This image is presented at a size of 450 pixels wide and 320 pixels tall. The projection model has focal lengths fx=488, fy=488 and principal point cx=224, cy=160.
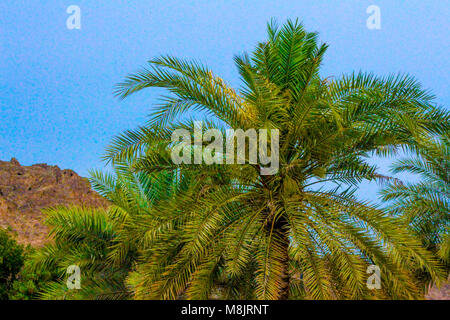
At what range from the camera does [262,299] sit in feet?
28.8

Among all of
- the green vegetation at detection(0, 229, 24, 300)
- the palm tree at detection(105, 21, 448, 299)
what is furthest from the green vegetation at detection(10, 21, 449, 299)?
the green vegetation at detection(0, 229, 24, 300)

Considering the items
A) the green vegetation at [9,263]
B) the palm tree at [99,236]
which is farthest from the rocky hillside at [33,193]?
the palm tree at [99,236]

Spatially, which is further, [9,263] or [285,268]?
[9,263]

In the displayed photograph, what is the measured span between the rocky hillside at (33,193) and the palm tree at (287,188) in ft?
95.8

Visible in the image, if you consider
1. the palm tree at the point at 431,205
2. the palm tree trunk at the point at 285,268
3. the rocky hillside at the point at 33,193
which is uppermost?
the rocky hillside at the point at 33,193

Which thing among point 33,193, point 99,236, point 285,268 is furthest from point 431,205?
point 33,193

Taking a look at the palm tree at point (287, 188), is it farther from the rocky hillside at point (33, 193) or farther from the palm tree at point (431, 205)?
the rocky hillside at point (33, 193)

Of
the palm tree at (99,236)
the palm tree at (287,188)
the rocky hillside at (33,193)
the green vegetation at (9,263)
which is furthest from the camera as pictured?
the rocky hillside at (33,193)
